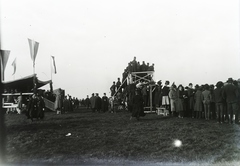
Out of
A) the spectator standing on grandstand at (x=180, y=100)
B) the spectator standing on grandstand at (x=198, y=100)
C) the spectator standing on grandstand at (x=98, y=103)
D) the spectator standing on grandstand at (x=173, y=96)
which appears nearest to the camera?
the spectator standing on grandstand at (x=198, y=100)

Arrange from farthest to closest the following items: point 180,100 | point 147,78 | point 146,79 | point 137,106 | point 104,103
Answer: point 104,103
point 147,78
point 146,79
point 180,100
point 137,106

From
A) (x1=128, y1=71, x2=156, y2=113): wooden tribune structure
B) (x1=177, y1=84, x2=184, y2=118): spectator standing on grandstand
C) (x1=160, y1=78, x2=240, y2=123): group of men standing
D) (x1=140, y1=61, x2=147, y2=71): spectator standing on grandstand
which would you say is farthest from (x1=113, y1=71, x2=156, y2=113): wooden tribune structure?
(x1=177, y1=84, x2=184, y2=118): spectator standing on grandstand

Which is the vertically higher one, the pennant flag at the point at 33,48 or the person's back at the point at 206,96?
the pennant flag at the point at 33,48

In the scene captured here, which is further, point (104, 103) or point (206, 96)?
point (104, 103)

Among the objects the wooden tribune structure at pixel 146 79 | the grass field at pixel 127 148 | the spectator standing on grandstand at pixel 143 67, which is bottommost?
the grass field at pixel 127 148

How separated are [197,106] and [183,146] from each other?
7.53m

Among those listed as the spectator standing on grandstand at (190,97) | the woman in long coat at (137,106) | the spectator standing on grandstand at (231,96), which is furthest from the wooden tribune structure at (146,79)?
the spectator standing on grandstand at (231,96)

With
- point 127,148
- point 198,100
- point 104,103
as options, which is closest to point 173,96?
point 198,100

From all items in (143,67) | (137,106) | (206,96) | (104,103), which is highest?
(143,67)

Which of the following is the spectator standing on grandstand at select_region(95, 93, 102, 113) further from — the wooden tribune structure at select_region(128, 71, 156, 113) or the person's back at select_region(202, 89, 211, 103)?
the person's back at select_region(202, 89, 211, 103)

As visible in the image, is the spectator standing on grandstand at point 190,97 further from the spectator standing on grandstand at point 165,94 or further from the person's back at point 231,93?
the person's back at point 231,93

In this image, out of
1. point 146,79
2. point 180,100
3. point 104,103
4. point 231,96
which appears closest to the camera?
point 231,96

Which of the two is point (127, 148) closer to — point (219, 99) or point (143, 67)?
point (219, 99)

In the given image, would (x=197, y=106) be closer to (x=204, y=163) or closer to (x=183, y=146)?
(x=183, y=146)
